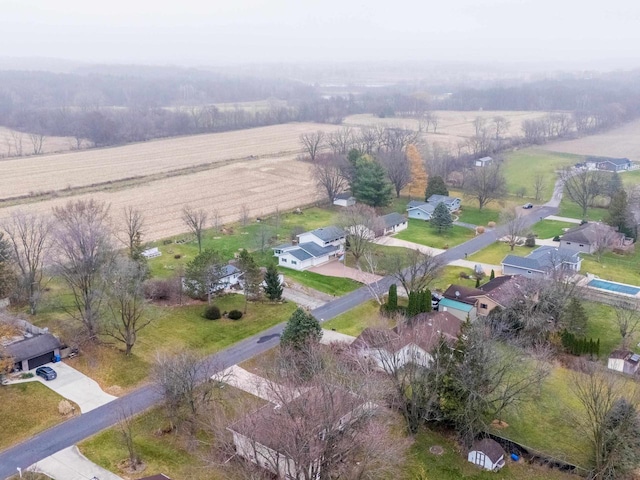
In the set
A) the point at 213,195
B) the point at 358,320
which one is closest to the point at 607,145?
the point at 213,195

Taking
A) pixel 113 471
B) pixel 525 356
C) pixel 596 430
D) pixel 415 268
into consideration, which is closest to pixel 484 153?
pixel 415 268

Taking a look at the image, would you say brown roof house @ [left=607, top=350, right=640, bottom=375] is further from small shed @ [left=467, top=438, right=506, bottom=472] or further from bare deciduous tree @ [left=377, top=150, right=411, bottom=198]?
bare deciduous tree @ [left=377, top=150, right=411, bottom=198]

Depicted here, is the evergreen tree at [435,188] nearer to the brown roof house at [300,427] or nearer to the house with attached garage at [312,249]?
the house with attached garage at [312,249]

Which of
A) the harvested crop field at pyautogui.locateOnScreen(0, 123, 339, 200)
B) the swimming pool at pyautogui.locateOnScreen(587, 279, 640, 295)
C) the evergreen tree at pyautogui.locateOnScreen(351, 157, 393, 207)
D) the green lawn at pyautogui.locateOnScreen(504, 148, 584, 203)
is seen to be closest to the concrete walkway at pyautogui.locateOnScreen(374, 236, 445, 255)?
the evergreen tree at pyautogui.locateOnScreen(351, 157, 393, 207)

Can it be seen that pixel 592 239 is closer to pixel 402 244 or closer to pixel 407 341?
pixel 402 244

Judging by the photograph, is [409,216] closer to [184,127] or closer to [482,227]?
[482,227]

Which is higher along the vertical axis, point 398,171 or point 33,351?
point 398,171

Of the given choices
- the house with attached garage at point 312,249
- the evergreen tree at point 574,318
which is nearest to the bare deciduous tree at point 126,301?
the house with attached garage at point 312,249
